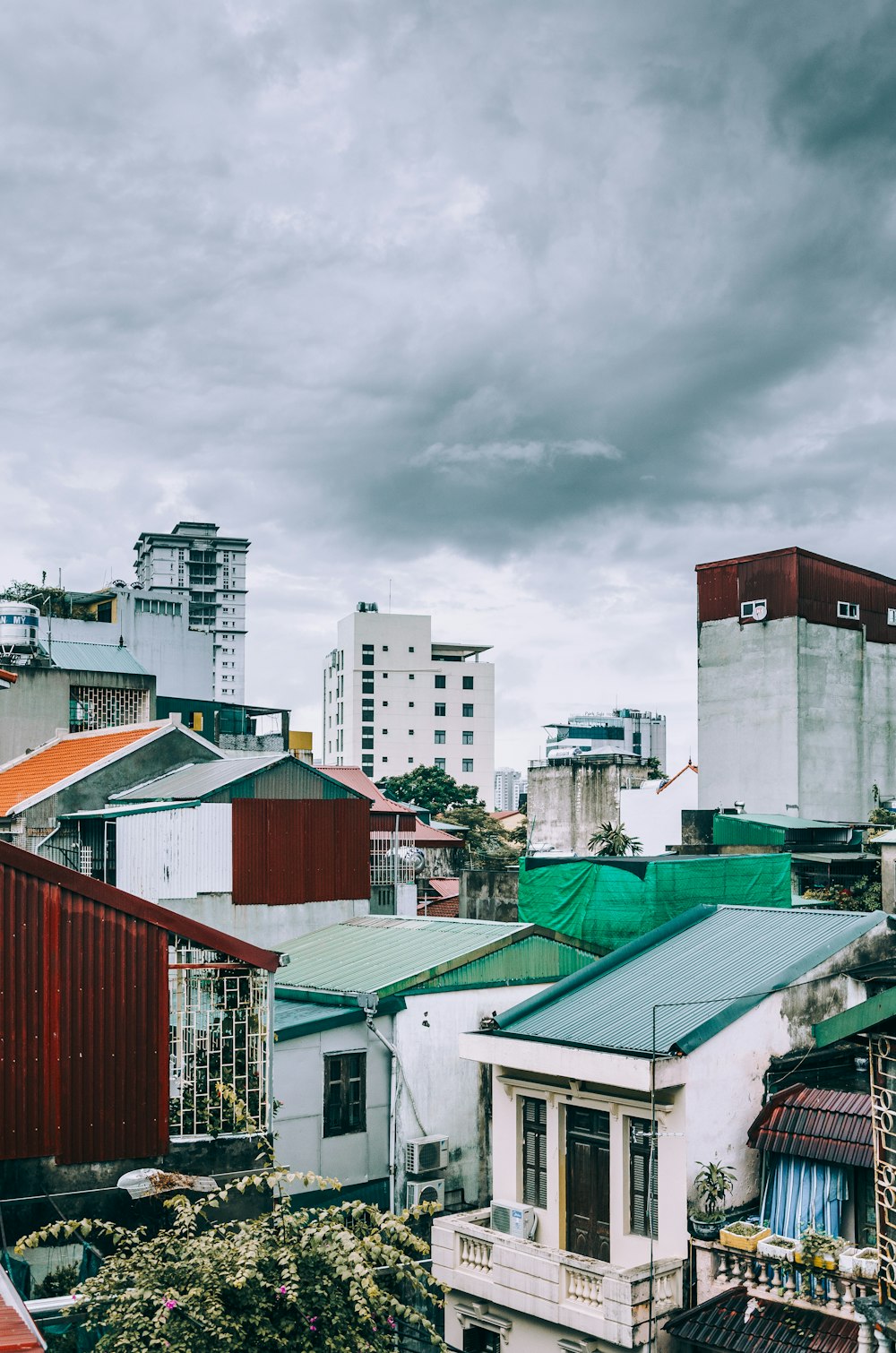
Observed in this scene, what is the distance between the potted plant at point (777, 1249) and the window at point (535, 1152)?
3.78 m

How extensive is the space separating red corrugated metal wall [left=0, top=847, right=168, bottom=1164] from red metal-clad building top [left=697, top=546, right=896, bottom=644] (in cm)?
4477

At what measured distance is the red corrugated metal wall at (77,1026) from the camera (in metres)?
14.6

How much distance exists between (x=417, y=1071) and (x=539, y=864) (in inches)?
394

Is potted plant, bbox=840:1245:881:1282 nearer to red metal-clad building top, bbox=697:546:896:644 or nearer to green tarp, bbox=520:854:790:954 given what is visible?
green tarp, bbox=520:854:790:954

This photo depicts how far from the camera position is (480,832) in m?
90.2

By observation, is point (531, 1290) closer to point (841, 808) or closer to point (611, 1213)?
point (611, 1213)

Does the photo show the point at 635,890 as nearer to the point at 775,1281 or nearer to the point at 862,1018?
the point at 775,1281

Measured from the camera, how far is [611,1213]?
55.8 feet

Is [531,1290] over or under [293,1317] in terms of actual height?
under

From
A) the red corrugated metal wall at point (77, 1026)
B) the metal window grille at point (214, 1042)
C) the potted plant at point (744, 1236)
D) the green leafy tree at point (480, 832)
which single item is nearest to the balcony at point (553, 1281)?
the potted plant at point (744, 1236)

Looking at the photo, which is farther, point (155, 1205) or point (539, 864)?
point (539, 864)

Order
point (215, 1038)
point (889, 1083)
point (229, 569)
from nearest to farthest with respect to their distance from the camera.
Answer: point (889, 1083), point (215, 1038), point (229, 569)

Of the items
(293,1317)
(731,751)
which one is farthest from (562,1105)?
(731,751)

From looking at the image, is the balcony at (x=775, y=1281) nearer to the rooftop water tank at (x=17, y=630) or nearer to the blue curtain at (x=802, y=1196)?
the blue curtain at (x=802, y=1196)
